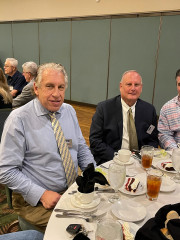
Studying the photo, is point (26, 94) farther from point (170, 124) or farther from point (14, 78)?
point (170, 124)

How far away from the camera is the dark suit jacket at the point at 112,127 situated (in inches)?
94.4

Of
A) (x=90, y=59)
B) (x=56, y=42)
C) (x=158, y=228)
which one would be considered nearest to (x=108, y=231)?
(x=158, y=228)

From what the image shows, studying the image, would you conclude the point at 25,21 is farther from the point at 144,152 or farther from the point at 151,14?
the point at 144,152

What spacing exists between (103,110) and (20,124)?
105 cm

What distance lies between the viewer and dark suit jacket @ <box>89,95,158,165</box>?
2398 millimetres

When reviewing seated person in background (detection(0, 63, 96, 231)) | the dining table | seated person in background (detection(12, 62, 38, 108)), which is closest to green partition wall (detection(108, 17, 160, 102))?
seated person in background (detection(12, 62, 38, 108))

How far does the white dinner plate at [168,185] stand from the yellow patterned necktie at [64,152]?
64 cm

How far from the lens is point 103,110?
2.44 m

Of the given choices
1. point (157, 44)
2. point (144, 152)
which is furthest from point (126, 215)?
point (157, 44)

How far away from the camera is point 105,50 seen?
640 centimetres

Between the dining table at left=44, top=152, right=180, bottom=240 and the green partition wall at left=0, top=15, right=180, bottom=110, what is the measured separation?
455 centimetres

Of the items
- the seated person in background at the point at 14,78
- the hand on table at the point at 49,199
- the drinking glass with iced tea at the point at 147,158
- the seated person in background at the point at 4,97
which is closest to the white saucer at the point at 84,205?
the hand on table at the point at 49,199

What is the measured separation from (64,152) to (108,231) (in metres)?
0.88

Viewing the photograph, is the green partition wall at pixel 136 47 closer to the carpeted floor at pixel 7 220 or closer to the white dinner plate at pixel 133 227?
the carpeted floor at pixel 7 220
